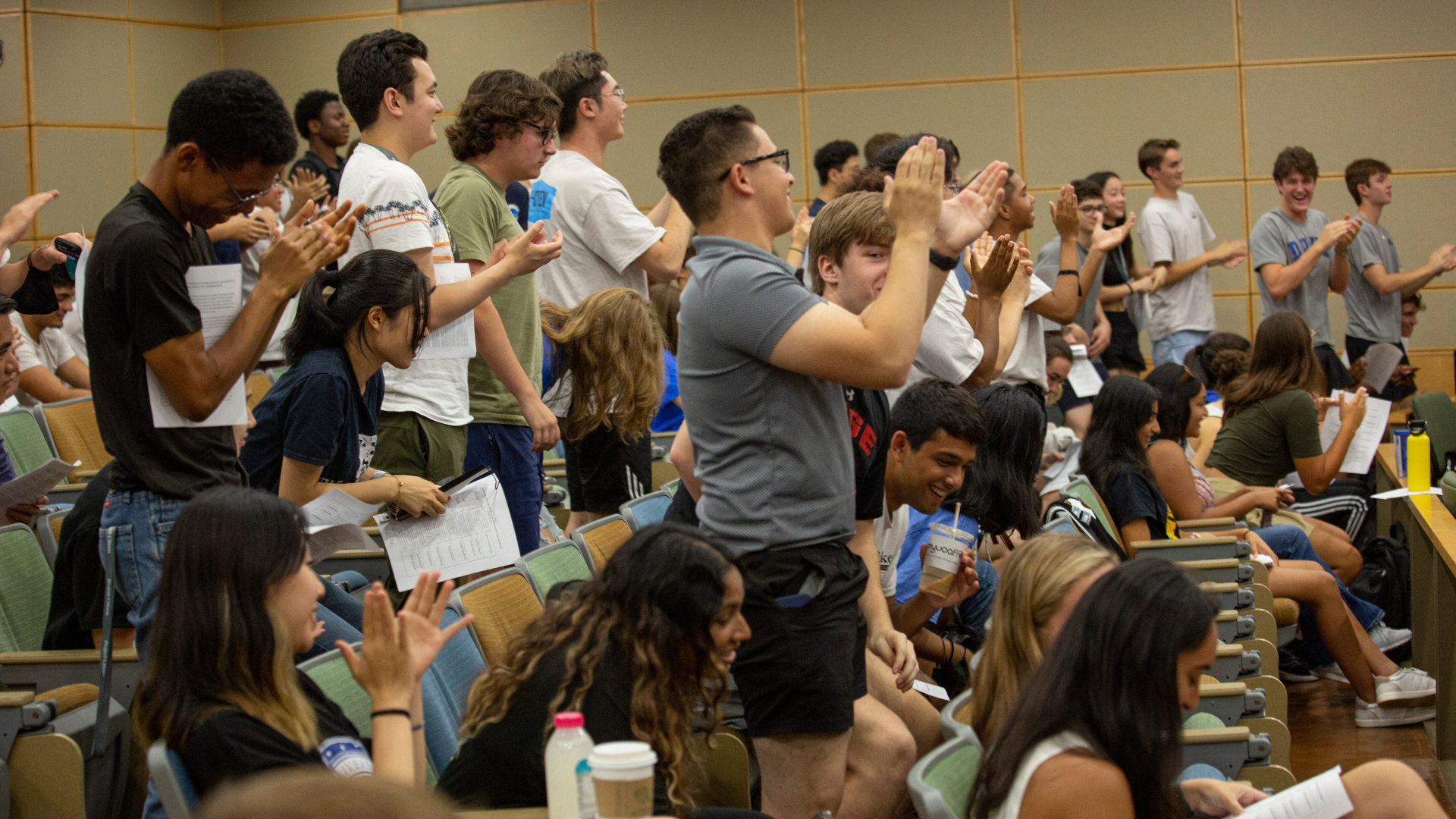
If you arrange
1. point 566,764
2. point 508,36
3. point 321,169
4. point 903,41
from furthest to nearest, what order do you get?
point 508,36, point 903,41, point 321,169, point 566,764

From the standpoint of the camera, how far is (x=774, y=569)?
1.86 m

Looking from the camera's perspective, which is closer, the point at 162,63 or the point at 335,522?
the point at 335,522

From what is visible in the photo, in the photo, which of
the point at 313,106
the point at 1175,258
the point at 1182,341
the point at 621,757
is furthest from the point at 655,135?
the point at 621,757

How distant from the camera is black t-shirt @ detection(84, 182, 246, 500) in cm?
196

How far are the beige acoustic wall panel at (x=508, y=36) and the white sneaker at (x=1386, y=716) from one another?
20.2ft

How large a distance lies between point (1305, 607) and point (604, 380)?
A: 247 cm

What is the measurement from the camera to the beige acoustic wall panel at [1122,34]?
786 cm

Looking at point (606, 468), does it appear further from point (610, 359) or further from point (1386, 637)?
point (1386, 637)

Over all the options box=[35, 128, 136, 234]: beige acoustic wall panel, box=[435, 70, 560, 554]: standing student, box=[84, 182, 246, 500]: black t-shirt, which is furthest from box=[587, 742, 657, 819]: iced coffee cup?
box=[35, 128, 136, 234]: beige acoustic wall panel

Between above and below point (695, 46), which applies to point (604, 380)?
below

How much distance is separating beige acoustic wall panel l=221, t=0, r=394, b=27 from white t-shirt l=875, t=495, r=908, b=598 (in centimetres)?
671

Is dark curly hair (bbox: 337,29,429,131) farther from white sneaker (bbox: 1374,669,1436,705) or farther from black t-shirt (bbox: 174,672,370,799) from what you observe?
white sneaker (bbox: 1374,669,1436,705)

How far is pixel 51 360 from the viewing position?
5.45 m

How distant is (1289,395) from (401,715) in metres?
4.09
